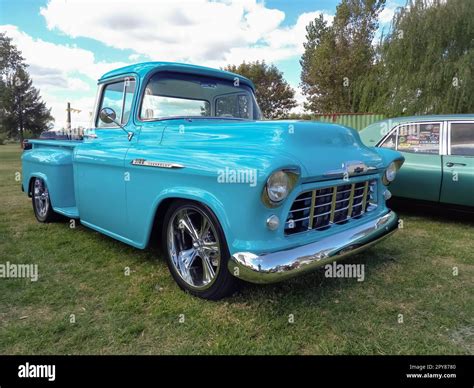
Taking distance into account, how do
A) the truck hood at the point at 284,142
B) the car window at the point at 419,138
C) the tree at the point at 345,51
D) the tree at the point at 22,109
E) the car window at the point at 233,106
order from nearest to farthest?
the truck hood at the point at 284,142 → the car window at the point at 233,106 → the car window at the point at 419,138 → the tree at the point at 345,51 → the tree at the point at 22,109

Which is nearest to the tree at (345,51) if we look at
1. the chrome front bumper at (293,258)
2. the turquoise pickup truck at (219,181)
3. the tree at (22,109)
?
the turquoise pickup truck at (219,181)

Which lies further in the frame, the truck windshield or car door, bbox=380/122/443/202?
car door, bbox=380/122/443/202

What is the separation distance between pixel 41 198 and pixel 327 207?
4.44m

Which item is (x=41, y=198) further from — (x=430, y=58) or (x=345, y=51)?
(x=345, y=51)

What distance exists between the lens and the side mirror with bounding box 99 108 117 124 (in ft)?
12.5

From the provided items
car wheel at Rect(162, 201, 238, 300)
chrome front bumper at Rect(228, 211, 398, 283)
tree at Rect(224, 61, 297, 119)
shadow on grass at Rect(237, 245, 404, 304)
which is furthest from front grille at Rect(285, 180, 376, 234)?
tree at Rect(224, 61, 297, 119)

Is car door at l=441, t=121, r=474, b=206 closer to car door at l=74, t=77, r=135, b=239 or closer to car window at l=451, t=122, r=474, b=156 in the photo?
car window at l=451, t=122, r=474, b=156

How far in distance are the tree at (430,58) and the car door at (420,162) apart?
8.16m

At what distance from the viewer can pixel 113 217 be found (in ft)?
12.0


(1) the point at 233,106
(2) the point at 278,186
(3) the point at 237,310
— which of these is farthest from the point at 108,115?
(3) the point at 237,310

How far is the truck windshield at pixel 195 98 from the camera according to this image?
3.58m

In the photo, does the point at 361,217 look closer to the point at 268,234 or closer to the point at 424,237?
the point at 268,234

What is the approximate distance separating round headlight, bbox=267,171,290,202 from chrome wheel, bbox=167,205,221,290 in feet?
1.84

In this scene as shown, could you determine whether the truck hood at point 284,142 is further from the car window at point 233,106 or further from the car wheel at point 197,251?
the car window at point 233,106
